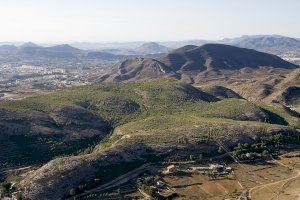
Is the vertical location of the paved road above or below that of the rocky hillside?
below

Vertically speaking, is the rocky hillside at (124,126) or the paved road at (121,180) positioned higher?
the rocky hillside at (124,126)

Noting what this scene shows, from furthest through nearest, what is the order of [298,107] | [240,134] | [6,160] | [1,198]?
[298,107] < [240,134] < [6,160] < [1,198]

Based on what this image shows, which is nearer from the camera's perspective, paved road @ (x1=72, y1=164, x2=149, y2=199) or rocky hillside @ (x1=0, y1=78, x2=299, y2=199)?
paved road @ (x1=72, y1=164, x2=149, y2=199)

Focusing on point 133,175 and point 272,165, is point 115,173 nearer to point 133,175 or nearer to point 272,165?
point 133,175

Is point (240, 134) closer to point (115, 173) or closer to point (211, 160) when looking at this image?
point (211, 160)

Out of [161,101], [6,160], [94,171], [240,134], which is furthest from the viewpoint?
[161,101]

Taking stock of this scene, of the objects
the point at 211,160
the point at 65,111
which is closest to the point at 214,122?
the point at 211,160

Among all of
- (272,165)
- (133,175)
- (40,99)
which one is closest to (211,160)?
(272,165)

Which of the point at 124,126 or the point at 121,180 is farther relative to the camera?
the point at 124,126

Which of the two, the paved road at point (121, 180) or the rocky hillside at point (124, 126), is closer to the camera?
the paved road at point (121, 180)

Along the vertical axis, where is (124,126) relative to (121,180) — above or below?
above

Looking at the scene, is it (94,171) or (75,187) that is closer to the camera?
(75,187)
